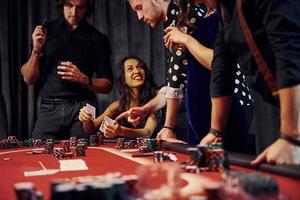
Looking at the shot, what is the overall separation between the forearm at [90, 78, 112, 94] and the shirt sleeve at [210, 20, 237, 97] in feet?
6.47

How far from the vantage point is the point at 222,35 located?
191 cm

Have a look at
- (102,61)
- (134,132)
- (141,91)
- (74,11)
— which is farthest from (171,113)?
(74,11)

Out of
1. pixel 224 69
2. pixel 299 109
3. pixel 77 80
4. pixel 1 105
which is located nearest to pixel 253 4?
pixel 299 109

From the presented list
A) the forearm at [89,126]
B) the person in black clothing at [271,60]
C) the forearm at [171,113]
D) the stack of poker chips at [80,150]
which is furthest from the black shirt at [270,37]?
the forearm at [89,126]

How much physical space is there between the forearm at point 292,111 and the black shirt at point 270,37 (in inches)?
0.8

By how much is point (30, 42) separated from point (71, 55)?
0.78 metres

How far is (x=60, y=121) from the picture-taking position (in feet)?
12.1

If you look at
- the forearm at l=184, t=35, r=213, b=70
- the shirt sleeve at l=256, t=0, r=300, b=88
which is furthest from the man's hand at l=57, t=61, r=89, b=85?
the shirt sleeve at l=256, t=0, r=300, b=88

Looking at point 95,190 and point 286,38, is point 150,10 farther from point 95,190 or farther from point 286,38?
point 95,190

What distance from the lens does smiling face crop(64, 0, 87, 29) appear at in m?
3.97

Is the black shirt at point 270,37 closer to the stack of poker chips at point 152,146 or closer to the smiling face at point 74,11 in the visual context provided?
the stack of poker chips at point 152,146

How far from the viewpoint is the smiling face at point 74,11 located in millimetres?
3971

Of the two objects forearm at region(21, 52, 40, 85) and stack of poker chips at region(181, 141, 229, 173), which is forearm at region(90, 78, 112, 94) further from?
stack of poker chips at region(181, 141, 229, 173)

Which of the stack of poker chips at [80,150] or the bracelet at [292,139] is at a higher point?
the bracelet at [292,139]
